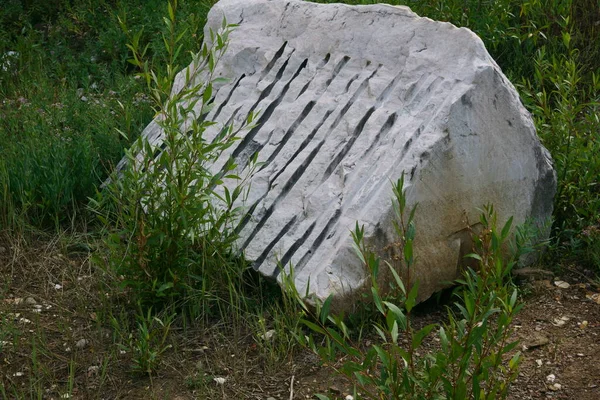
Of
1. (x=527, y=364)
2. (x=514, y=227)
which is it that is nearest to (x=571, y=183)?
(x=514, y=227)

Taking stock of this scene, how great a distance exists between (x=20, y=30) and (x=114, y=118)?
2.04 metres

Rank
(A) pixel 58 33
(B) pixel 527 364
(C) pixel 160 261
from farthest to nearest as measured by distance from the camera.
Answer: (A) pixel 58 33 → (C) pixel 160 261 → (B) pixel 527 364

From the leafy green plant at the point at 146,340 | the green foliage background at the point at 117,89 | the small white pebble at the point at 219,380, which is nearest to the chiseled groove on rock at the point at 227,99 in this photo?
the green foliage background at the point at 117,89

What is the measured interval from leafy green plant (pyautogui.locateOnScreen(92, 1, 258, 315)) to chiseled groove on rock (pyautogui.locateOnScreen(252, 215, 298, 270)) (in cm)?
7

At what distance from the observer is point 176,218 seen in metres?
3.33

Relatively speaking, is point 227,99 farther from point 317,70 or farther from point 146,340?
point 146,340

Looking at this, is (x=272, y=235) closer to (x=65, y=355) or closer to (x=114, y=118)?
(x=65, y=355)

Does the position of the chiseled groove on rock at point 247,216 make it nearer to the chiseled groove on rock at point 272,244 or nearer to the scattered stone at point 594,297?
the chiseled groove on rock at point 272,244

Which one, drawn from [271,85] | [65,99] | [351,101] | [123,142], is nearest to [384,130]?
[351,101]

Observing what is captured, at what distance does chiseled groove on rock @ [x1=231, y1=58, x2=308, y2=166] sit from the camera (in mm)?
3906

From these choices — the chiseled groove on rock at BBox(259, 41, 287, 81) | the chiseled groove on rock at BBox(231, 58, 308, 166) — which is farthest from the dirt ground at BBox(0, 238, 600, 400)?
the chiseled groove on rock at BBox(259, 41, 287, 81)

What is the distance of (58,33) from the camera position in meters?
6.38

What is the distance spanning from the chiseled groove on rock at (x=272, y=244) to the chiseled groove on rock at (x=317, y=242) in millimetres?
107

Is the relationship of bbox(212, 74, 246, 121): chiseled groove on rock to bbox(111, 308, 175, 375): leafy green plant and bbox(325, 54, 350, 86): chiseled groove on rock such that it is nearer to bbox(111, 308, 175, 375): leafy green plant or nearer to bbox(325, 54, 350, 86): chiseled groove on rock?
bbox(325, 54, 350, 86): chiseled groove on rock
